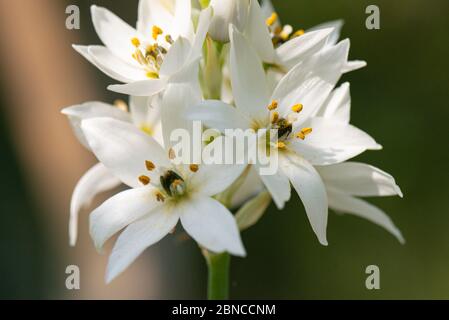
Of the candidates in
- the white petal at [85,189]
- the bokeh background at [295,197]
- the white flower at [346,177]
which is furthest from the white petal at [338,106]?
the bokeh background at [295,197]

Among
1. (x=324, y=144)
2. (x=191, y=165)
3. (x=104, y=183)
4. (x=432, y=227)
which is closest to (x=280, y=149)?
(x=324, y=144)

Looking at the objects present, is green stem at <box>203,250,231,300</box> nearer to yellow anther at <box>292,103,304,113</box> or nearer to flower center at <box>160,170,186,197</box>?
flower center at <box>160,170,186,197</box>

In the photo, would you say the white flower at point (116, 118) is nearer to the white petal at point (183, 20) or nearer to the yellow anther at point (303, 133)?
the white petal at point (183, 20)

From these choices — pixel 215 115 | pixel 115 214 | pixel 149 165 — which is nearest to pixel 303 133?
pixel 215 115

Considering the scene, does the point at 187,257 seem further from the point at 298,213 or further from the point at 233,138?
the point at 233,138

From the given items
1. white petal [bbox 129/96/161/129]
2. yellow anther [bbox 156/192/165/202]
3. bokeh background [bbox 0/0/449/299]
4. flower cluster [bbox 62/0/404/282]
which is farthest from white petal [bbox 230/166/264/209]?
bokeh background [bbox 0/0/449/299]
